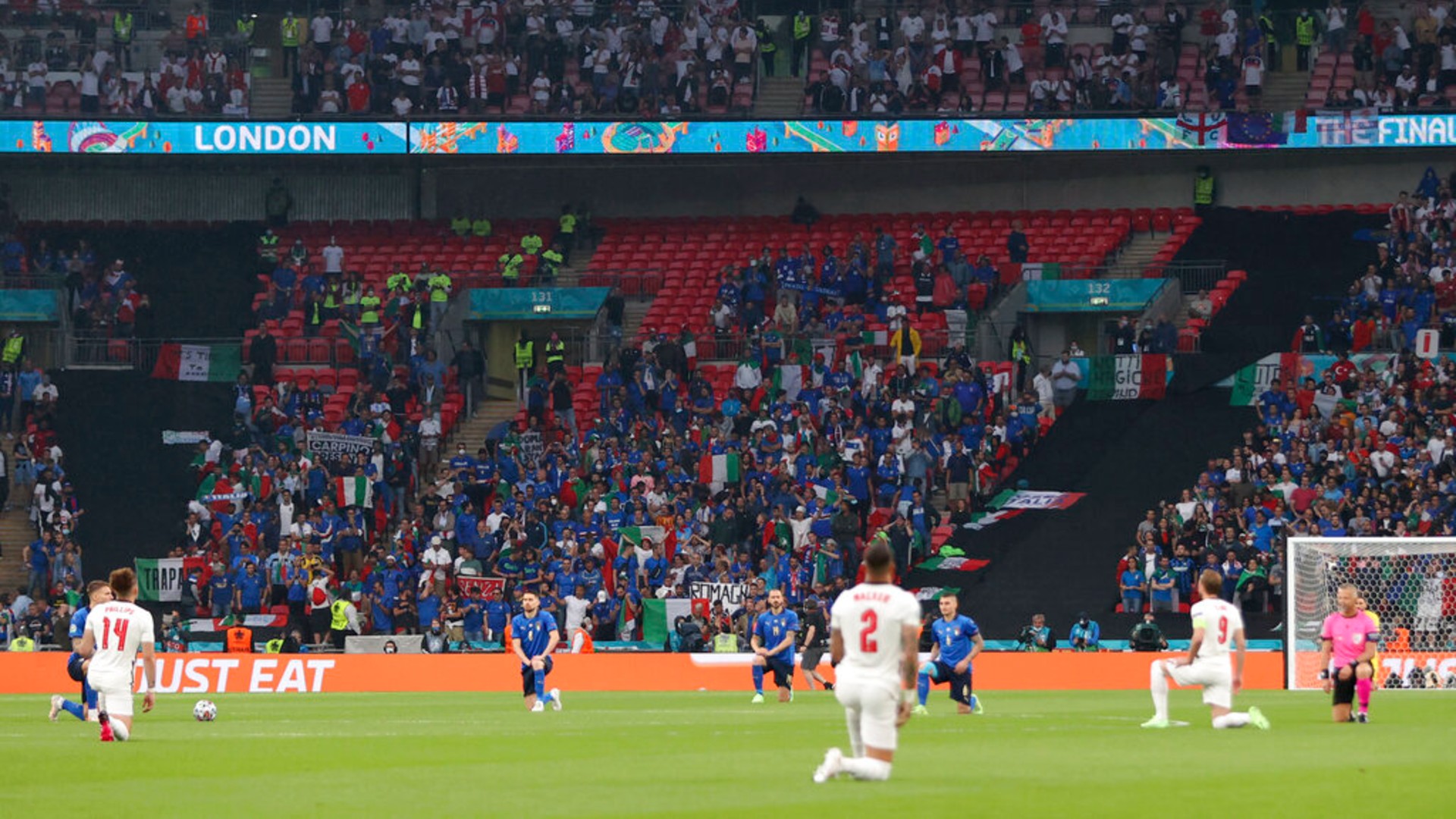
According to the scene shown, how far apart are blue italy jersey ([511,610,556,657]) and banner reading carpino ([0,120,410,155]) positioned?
2454 cm

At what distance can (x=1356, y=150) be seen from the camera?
49.9 m

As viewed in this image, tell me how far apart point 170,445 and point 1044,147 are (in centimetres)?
1944

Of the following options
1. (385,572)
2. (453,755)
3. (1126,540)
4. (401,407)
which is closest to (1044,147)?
(1126,540)

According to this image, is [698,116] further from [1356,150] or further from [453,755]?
[453,755]

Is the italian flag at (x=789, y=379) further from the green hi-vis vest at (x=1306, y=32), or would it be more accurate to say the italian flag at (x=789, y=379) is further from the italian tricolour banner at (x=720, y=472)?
the green hi-vis vest at (x=1306, y=32)

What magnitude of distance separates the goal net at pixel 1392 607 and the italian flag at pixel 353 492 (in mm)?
18231

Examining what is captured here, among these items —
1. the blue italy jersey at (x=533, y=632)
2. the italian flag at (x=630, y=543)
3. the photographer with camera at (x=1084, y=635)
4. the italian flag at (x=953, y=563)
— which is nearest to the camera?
the blue italy jersey at (x=533, y=632)

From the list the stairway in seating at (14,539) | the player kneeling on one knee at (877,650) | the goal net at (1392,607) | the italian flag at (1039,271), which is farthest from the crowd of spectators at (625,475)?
the player kneeling on one knee at (877,650)

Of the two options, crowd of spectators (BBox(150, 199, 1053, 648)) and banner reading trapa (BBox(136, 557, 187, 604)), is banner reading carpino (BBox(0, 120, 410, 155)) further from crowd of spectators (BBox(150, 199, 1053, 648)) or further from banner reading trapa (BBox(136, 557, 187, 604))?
banner reading trapa (BBox(136, 557, 187, 604))

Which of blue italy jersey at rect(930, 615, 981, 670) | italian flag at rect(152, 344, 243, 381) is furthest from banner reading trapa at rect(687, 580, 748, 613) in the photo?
italian flag at rect(152, 344, 243, 381)

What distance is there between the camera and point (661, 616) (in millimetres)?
37750

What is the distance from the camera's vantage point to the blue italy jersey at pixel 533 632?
26125 mm

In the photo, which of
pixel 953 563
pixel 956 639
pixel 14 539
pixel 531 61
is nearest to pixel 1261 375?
pixel 953 563

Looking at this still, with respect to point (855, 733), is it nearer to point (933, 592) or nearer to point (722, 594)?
point (722, 594)
